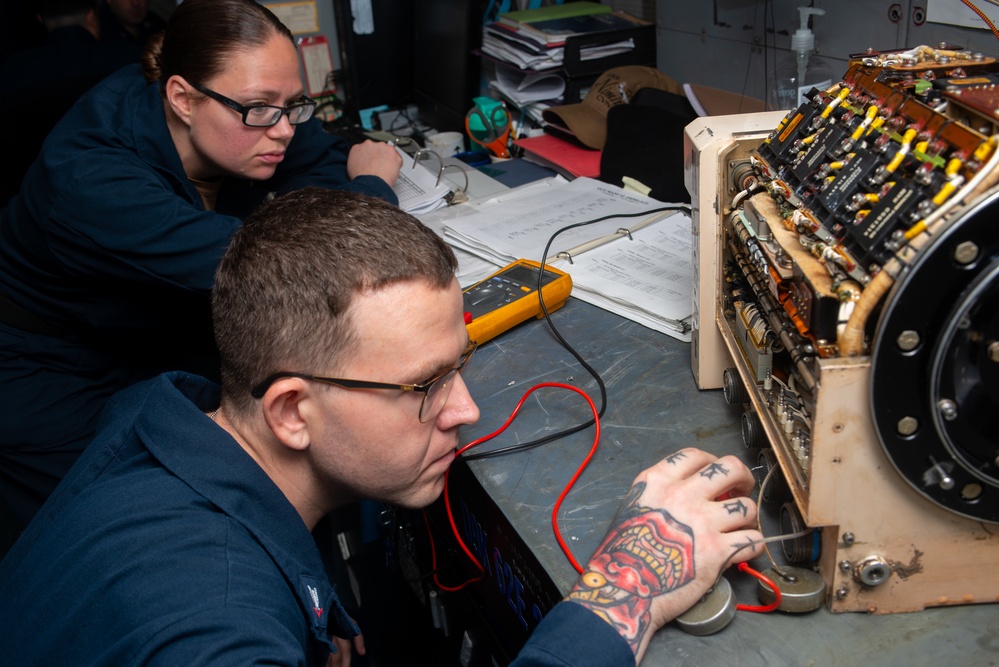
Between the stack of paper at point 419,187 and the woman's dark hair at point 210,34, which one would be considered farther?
the stack of paper at point 419,187

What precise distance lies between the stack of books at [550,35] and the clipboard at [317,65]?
0.73 meters

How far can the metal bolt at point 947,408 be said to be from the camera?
27.4 inches

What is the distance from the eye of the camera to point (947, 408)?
70 cm

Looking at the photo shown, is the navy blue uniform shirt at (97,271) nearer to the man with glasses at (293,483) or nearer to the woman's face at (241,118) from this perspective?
the woman's face at (241,118)

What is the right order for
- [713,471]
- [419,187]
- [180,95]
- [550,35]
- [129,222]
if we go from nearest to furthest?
[713,471]
[129,222]
[180,95]
[419,187]
[550,35]

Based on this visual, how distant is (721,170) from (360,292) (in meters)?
0.54

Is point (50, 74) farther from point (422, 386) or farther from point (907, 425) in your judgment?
point (907, 425)

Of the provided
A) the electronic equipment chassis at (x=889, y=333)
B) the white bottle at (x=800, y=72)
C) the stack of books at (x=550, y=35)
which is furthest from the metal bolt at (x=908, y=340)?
the stack of books at (x=550, y=35)

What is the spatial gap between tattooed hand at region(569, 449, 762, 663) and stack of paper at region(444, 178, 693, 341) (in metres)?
0.50

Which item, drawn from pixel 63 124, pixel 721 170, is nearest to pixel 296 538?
pixel 721 170

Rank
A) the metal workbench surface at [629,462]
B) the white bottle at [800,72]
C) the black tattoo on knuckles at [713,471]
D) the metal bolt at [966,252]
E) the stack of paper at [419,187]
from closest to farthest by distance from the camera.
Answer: the metal bolt at [966,252] < the metal workbench surface at [629,462] < the black tattoo on knuckles at [713,471] < the white bottle at [800,72] < the stack of paper at [419,187]

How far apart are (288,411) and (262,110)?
2.92 feet

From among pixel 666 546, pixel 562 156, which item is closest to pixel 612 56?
pixel 562 156

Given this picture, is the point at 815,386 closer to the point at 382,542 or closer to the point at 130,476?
the point at 130,476
